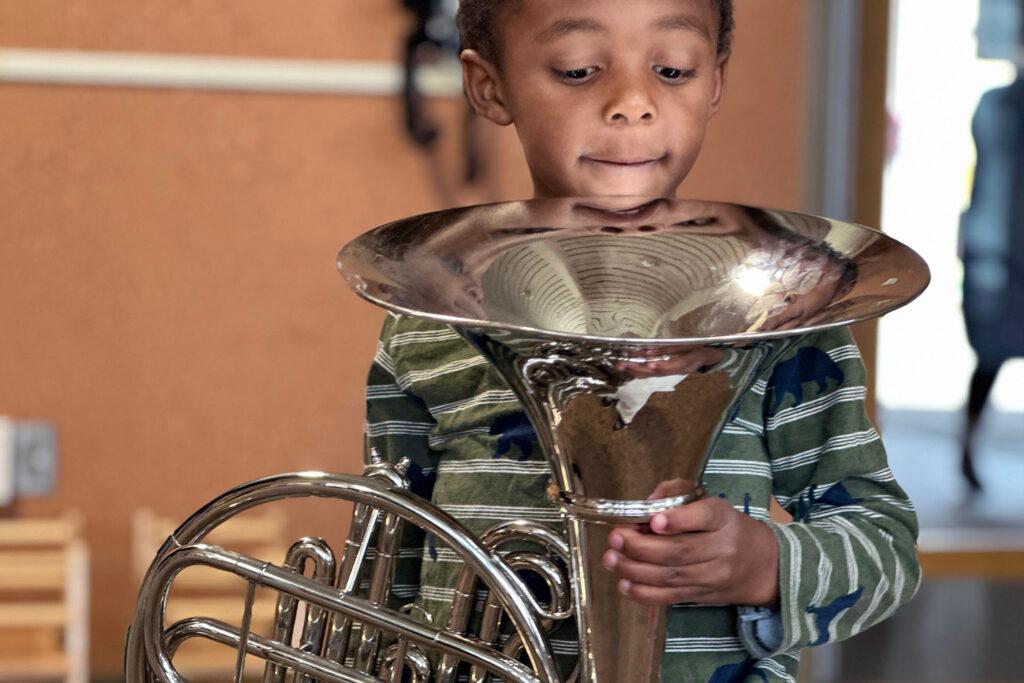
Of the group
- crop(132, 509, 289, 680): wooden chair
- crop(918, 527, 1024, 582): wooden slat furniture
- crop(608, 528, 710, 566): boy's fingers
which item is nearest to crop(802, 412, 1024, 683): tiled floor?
Answer: crop(918, 527, 1024, 582): wooden slat furniture

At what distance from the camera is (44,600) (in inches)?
79.3

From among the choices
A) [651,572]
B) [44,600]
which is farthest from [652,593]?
[44,600]

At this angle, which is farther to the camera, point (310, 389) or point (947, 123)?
point (947, 123)

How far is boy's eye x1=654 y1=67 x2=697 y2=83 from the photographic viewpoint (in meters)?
0.72

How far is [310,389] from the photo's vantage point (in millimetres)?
2068

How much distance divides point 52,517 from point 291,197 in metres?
0.63

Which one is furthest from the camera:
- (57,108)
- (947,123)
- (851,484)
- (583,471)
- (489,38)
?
(947,123)

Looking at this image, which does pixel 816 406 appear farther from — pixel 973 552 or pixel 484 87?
pixel 973 552

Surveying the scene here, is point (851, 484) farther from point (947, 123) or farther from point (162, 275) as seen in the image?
point (947, 123)

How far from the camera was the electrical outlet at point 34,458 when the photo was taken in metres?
1.99

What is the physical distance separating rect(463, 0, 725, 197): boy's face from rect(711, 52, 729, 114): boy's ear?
0.01 meters

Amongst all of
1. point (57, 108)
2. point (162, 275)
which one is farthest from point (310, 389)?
point (57, 108)

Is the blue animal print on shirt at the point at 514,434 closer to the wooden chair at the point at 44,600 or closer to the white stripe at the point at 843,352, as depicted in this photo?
the white stripe at the point at 843,352

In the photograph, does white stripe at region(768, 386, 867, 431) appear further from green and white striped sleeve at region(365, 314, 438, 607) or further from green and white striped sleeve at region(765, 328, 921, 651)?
green and white striped sleeve at region(365, 314, 438, 607)
